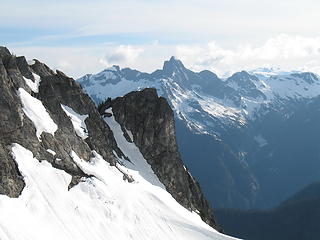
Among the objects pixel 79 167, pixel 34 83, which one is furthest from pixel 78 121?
pixel 79 167

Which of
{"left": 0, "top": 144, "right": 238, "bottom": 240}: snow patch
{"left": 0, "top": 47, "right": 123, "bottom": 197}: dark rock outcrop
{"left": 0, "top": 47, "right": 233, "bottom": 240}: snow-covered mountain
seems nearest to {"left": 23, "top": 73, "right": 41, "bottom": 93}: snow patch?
{"left": 0, "top": 47, "right": 233, "bottom": 240}: snow-covered mountain

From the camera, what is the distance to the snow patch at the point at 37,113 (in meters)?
51.7

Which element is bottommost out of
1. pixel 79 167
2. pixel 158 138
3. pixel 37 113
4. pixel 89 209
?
pixel 158 138

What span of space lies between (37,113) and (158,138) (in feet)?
89.8

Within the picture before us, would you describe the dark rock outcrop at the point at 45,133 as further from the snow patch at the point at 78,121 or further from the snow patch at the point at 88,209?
the snow patch at the point at 88,209

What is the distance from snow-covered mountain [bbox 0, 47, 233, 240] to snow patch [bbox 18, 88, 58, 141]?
147 millimetres

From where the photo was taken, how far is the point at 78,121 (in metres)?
64.8

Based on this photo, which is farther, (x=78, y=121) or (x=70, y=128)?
(x=78, y=121)

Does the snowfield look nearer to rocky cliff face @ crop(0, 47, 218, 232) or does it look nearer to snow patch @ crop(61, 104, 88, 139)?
rocky cliff face @ crop(0, 47, 218, 232)

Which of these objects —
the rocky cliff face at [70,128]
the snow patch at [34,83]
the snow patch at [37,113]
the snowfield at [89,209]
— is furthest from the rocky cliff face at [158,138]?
the snow patch at [37,113]

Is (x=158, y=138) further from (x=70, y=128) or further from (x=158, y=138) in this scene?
(x=70, y=128)

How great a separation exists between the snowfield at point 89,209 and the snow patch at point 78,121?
370 centimetres

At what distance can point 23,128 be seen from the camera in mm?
48688

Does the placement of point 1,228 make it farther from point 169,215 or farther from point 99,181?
point 169,215
